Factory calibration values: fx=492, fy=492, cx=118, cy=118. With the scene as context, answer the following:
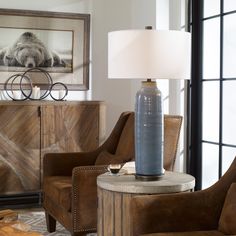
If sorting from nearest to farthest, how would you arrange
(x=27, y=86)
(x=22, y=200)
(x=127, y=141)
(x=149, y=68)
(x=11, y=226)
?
(x=11, y=226) → (x=149, y=68) → (x=127, y=141) → (x=22, y=200) → (x=27, y=86)

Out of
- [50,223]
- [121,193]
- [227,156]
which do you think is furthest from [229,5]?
[50,223]

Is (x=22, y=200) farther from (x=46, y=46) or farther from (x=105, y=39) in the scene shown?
(x=105, y=39)

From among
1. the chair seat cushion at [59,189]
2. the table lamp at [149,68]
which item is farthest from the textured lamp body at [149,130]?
the chair seat cushion at [59,189]

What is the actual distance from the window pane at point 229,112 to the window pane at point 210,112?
12 cm

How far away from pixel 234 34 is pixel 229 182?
5.91 feet

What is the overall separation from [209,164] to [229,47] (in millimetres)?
1066

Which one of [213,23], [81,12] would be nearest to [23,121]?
[81,12]

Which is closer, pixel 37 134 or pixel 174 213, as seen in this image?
pixel 174 213

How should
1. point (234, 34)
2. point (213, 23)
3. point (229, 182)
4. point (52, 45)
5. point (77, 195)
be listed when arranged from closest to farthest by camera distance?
point (229, 182) < point (77, 195) < point (234, 34) < point (213, 23) < point (52, 45)

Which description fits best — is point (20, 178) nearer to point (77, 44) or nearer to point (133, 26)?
point (77, 44)

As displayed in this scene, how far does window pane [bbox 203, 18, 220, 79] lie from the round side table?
1732 millimetres

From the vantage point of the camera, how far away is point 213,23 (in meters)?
4.38

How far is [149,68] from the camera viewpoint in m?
2.68

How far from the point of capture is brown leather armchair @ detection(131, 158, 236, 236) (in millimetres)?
2432
